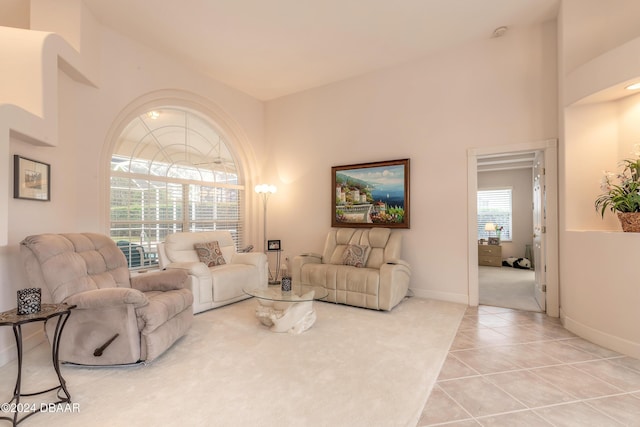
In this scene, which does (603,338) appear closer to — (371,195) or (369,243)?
(369,243)

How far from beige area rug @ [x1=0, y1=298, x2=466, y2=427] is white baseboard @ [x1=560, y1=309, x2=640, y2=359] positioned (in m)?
1.10

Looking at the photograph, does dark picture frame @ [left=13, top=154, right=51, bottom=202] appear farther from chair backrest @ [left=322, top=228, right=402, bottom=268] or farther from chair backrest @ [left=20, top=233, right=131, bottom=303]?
chair backrest @ [left=322, top=228, right=402, bottom=268]

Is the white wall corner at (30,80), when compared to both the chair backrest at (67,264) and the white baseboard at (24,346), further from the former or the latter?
the white baseboard at (24,346)

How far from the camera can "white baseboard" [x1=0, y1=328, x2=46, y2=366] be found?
2.41m

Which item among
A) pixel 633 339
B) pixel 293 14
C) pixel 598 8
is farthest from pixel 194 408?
pixel 598 8

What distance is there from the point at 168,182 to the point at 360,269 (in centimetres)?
311

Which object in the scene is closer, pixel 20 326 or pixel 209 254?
pixel 20 326

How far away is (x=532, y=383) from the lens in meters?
2.08

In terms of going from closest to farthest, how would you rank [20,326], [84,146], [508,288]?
[20,326], [84,146], [508,288]

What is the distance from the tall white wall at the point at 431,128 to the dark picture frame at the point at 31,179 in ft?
11.2

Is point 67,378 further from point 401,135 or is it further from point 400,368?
point 401,135

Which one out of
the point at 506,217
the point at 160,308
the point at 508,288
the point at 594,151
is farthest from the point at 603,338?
the point at 506,217

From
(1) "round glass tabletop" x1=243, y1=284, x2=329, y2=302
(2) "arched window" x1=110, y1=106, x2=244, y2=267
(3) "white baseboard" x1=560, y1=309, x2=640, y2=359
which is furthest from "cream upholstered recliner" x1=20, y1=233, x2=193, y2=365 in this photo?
(3) "white baseboard" x1=560, y1=309, x2=640, y2=359

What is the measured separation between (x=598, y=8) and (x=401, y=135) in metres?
2.35
